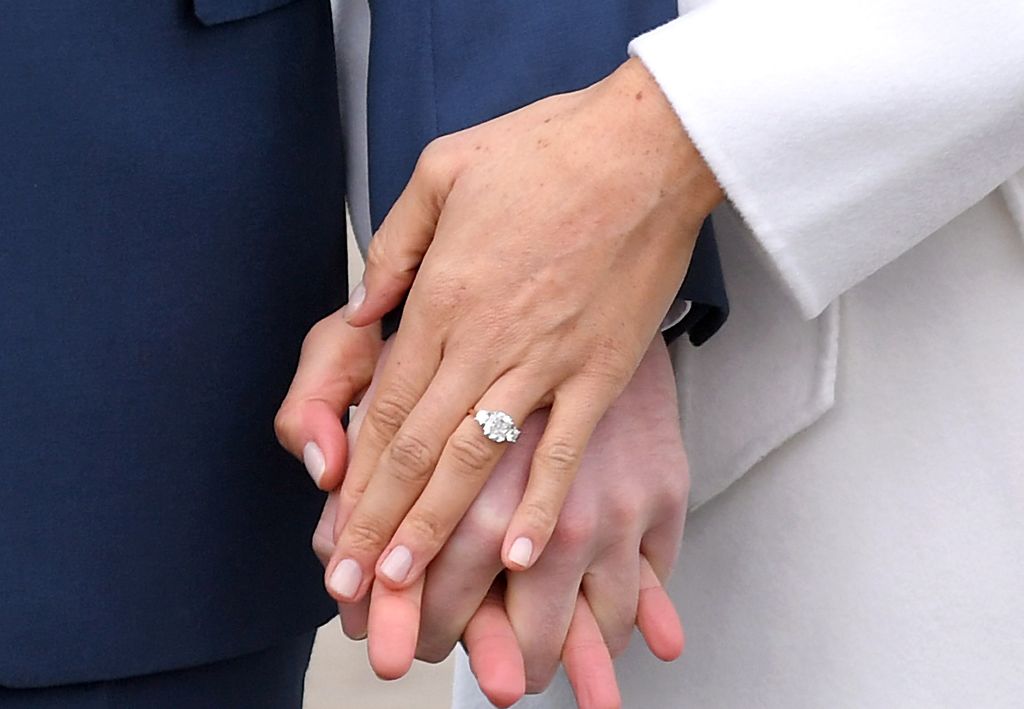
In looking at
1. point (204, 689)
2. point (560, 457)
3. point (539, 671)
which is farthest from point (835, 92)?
point (204, 689)

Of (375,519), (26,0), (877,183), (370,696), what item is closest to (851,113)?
(877,183)

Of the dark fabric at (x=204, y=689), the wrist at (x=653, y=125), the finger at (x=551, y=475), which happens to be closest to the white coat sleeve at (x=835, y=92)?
the wrist at (x=653, y=125)

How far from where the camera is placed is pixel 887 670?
758mm

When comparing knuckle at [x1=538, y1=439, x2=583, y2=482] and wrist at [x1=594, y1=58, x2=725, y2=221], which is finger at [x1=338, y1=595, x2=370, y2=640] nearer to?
knuckle at [x1=538, y1=439, x2=583, y2=482]

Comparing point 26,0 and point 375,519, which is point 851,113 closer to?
point 375,519

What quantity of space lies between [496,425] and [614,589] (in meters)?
0.11

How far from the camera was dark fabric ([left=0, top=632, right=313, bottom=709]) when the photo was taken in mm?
752

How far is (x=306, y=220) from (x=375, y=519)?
0.20m

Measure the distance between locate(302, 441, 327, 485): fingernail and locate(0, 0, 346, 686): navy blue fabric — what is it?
91mm

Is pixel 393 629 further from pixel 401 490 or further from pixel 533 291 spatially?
pixel 533 291

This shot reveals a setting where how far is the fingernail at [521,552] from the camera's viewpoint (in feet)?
2.06

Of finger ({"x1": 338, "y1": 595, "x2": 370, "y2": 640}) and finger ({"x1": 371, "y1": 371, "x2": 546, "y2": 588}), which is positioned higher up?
finger ({"x1": 371, "y1": 371, "x2": 546, "y2": 588})

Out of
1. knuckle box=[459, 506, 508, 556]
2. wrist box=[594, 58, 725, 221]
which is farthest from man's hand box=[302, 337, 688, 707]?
wrist box=[594, 58, 725, 221]

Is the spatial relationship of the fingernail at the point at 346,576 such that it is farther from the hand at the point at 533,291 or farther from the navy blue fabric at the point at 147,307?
the navy blue fabric at the point at 147,307
